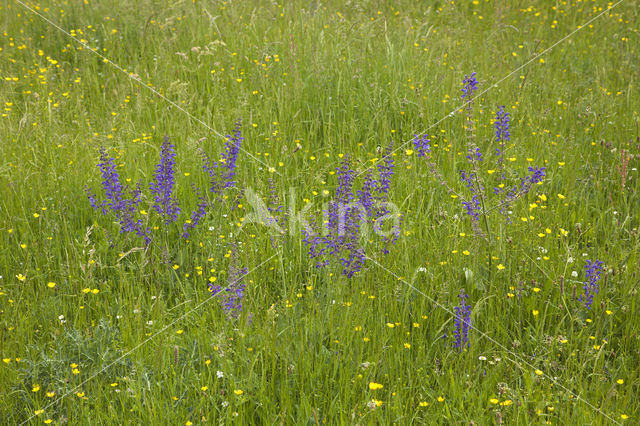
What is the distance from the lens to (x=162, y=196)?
10.1ft

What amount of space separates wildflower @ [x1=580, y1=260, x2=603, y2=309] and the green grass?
2.0 inches

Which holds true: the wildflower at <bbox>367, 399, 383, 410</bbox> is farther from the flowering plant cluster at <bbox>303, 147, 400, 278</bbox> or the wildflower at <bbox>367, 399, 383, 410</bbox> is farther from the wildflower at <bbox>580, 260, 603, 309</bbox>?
the wildflower at <bbox>580, 260, 603, 309</bbox>

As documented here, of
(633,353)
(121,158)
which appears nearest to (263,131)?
(121,158)

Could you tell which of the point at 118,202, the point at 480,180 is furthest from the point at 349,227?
the point at 118,202

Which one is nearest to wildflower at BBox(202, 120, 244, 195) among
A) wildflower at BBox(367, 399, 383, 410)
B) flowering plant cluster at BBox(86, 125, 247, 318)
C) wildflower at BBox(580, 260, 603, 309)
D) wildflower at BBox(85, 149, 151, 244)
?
flowering plant cluster at BBox(86, 125, 247, 318)

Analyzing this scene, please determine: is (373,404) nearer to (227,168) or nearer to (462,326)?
(462,326)

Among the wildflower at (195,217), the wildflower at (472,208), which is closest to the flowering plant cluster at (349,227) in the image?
the wildflower at (472,208)

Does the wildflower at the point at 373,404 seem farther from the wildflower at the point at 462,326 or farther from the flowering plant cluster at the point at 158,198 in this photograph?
the flowering plant cluster at the point at 158,198

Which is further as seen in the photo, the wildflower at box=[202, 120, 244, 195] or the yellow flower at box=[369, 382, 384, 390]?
the wildflower at box=[202, 120, 244, 195]

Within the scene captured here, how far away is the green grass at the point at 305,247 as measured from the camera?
83.2 inches

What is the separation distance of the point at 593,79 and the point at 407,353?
12.1ft

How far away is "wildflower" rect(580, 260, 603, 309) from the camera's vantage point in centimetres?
250

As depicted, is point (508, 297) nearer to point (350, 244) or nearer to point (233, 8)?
point (350, 244)

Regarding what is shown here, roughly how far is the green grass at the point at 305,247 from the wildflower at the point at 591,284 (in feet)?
0.17
